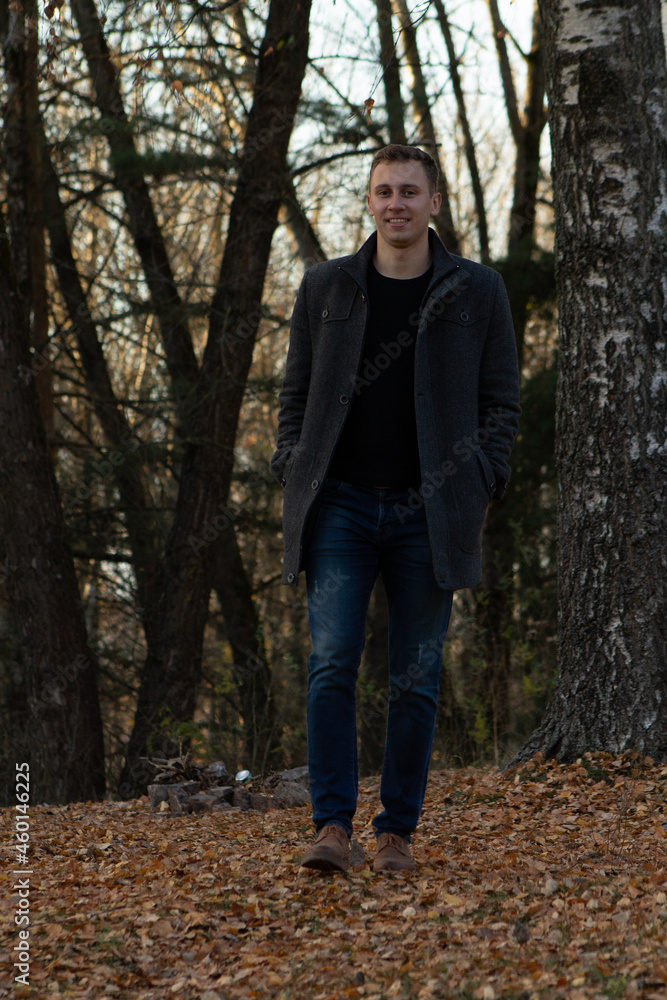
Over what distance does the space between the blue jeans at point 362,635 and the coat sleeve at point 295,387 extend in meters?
0.25

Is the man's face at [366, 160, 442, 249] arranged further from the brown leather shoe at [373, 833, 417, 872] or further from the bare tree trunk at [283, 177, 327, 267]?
the bare tree trunk at [283, 177, 327, 267]

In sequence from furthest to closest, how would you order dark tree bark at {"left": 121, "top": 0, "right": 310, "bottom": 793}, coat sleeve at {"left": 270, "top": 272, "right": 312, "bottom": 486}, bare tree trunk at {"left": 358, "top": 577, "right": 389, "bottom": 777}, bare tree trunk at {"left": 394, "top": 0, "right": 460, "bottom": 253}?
bare tree trunk at {"left": 394, "top": 0, "right": 460, "bottom": 253} < bare tree trunk at {"left": 358, "top": 577, "right": 389, "bottom": 777} < dark tree bark at {"left": 121, "top": 0, "right": 310, "bottom": 793} < coat sleeve at {"left": 270, "top": 272, "right": 312, "bottom": 486}

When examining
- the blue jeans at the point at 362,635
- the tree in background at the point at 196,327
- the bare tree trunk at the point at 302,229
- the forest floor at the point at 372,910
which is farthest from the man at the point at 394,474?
the bare tree trunk at the point at 302,229

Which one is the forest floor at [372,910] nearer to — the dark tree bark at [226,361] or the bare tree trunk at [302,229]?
the dark tree bark at [226,361]

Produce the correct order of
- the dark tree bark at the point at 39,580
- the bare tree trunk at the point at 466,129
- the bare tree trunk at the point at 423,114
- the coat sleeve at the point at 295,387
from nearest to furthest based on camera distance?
the coat sleeve at the point at 295,387 < the dark tree bark at the point at 39,580 < the bare tree trunk at the point at 423,114 < the bare tree trunk at the point at 466,129

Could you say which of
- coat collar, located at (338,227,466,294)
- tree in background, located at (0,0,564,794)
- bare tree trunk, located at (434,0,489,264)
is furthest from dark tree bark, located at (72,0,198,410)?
coat collar, located at (338,227,466,294)

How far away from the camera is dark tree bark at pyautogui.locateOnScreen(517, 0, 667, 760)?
442cm

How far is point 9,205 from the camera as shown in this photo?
8867 mm

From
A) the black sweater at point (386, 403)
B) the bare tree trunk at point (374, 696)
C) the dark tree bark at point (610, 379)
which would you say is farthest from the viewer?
the bare tree trunk at point (374, 696)

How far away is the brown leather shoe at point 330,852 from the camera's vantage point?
122 inches

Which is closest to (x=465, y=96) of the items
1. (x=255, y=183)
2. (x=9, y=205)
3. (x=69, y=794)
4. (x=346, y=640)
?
(x=255, y=183)

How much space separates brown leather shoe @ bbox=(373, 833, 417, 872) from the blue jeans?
0.06 metres

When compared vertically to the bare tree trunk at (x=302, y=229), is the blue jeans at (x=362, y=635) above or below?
below

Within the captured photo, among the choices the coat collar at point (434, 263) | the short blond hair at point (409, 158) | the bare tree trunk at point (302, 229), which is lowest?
the coat collar at point (434, 263)
